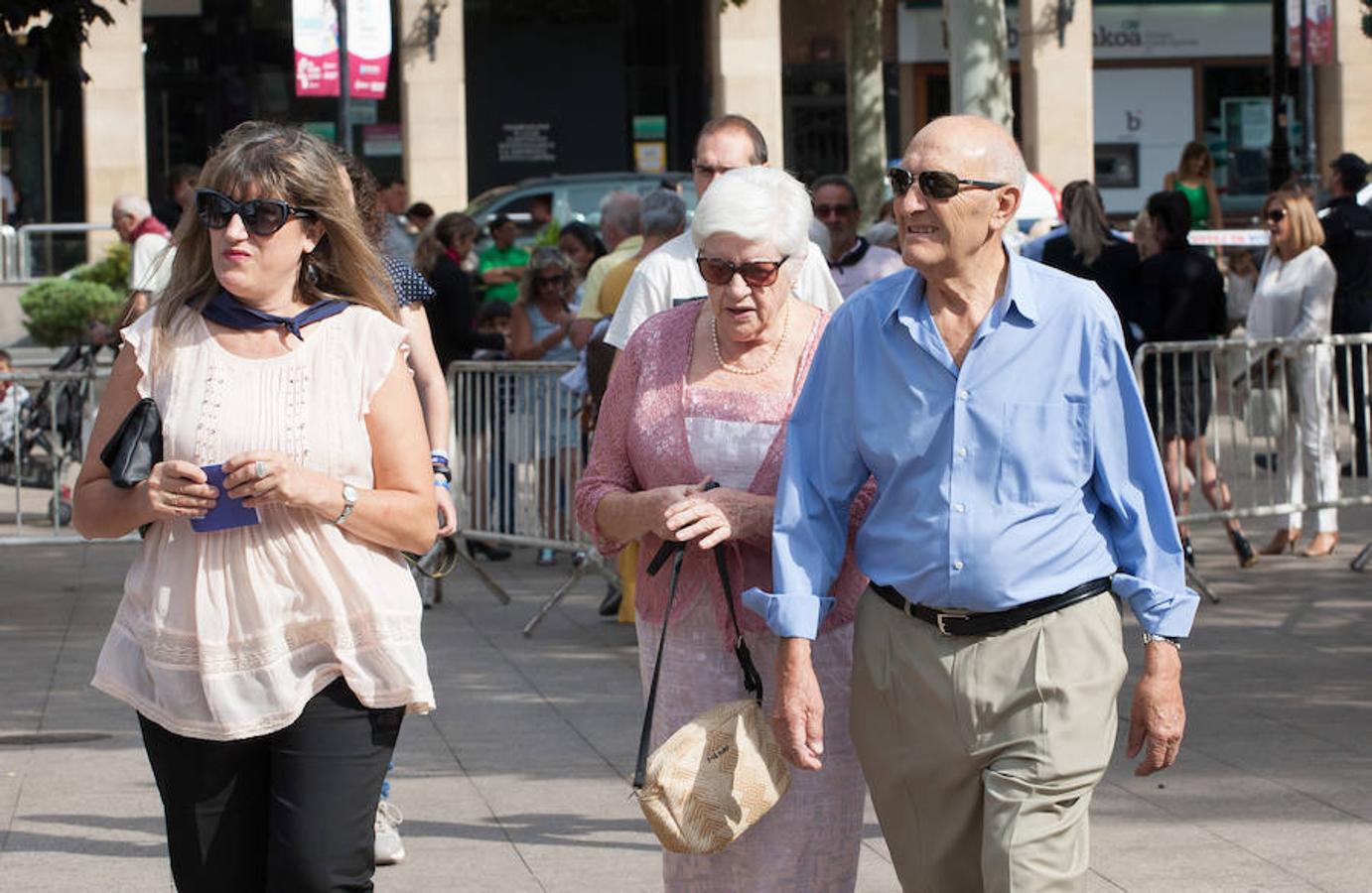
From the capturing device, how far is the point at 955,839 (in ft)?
14.1

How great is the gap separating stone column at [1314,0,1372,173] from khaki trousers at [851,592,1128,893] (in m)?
31.9

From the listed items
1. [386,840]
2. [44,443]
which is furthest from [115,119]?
[386,840]

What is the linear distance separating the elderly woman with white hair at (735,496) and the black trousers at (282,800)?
2.09 ft

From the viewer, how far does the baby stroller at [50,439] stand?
1342cm

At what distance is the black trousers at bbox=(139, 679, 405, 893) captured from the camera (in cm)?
424

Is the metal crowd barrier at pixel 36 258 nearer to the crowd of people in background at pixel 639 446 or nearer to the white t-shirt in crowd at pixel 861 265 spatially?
the white t-shirt in crowd at pixel 861 265

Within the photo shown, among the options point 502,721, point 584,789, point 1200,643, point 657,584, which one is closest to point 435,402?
point 657,584

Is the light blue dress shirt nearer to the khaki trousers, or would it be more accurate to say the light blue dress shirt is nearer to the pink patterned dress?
the khaki trousers

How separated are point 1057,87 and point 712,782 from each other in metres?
30.7

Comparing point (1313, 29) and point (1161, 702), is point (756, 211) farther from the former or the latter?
point (1313, 29)

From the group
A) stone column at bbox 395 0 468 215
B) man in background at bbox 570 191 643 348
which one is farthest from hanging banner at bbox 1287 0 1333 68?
man in background at bbox 570 191 643 348

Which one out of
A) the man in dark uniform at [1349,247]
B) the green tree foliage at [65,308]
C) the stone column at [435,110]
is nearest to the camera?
the man in dark uniform at [1349,247]

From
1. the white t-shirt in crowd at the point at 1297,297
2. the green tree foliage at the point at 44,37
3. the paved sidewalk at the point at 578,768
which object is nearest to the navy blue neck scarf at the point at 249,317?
the paved sidewalk at the point at 578,768

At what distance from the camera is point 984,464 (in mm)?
4219
